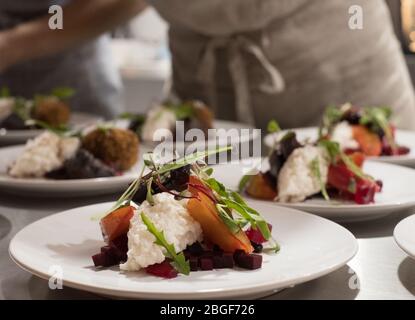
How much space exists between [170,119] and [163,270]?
1.16m

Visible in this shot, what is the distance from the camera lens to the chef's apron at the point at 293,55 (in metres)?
2.11

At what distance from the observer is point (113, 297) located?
2.79ft

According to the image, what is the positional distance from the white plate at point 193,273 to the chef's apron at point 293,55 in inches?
42.2

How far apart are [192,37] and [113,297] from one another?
1573 millimetres

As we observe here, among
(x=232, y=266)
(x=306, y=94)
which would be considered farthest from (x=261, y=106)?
(x=232, y=266)

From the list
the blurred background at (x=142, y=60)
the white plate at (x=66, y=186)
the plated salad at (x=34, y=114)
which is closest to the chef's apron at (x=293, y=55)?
the plated salad at (x=34, y=114)

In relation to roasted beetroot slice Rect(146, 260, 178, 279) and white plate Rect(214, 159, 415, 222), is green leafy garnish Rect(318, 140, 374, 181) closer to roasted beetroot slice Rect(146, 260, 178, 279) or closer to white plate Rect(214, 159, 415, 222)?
white plate Rect(214, 159, 415, 222)

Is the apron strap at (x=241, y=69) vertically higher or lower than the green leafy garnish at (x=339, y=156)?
higher

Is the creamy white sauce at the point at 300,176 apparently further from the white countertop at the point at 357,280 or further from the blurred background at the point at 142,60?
the blurred background at the point at 142,60

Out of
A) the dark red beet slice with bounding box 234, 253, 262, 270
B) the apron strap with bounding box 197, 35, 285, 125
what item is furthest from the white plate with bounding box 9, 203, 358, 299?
the apron strap with bounding box 197, 35, 285, 125

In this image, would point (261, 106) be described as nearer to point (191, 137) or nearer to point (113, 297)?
point (191, 137)

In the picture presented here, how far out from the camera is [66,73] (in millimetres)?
3043

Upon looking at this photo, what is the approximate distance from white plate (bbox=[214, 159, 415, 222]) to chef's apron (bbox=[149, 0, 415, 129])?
2.31ft

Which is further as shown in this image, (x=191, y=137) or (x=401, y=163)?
(x=191, y=137)
